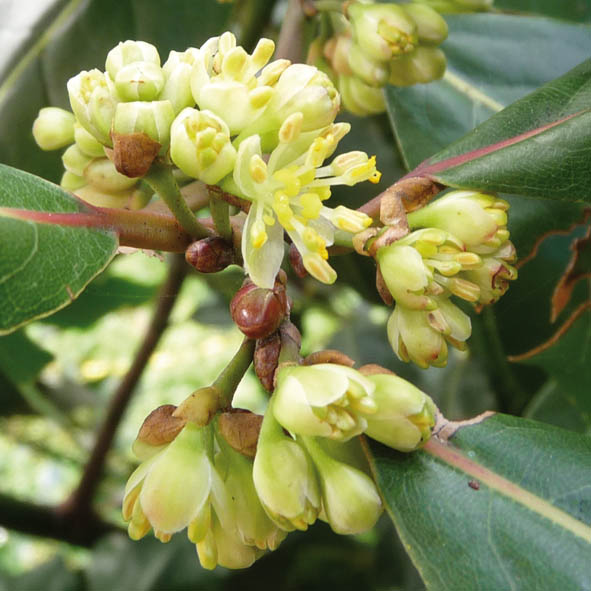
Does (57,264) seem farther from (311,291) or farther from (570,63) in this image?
(311,291)

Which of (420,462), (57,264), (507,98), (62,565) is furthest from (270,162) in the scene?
(62,565)

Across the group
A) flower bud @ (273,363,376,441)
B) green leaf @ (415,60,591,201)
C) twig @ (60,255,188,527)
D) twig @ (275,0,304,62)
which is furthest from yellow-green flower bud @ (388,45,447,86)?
twig @ (60,255,188,527)

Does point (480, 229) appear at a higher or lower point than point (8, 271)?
lower

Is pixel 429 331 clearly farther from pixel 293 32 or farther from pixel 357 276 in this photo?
pixel 357 276

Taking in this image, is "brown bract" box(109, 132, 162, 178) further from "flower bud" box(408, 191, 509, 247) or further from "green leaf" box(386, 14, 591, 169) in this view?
"green leaf" box(386, 14, 591, 169)

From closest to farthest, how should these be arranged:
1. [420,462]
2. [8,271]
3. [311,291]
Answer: [8,271] < [420,462] < [311,291]

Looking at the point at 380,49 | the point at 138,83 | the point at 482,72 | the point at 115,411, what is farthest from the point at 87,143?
the point at 115,411

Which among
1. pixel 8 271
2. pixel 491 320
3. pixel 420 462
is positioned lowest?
pixel 491 320
